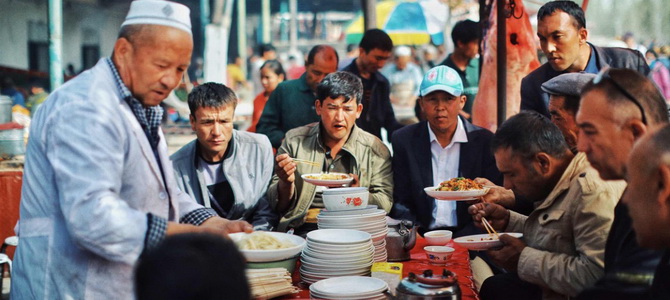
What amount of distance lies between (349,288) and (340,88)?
217 cm

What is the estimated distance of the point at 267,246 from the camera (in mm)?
2889

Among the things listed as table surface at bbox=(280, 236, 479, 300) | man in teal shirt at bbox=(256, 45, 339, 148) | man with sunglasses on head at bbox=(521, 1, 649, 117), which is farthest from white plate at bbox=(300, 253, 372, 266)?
man in teal shirt at bbox=(256, 45, 339, 148)

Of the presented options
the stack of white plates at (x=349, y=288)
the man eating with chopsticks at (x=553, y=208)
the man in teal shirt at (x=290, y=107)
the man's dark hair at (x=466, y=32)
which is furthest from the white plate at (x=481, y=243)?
the man's dark hair at (x=466, y=32)

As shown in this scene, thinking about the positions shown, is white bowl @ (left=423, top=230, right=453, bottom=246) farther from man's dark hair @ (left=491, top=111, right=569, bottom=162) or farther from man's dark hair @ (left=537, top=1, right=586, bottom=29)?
man's dark hair @ (left=537, top=1, right=586, bottom=29)

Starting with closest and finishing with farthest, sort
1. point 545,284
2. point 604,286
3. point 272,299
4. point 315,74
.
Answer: point 604,286 < point 272,299 < point 545,284 < point 315,74

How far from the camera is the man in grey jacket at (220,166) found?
4426 mm

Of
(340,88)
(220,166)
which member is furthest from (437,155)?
(220,166)

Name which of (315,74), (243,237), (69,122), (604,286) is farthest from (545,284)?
(315,74)

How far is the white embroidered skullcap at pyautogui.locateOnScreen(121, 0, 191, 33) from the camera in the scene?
2336 mm

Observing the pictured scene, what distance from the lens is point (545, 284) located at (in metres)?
3.15

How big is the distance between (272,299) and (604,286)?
1314mm

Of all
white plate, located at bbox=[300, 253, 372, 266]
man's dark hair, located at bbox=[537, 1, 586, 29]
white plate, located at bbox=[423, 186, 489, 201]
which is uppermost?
man's dark hair, located at bbox=[537, 1, 586, 29]

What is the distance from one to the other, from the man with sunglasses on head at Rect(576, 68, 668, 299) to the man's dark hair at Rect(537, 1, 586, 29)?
2.25 metres

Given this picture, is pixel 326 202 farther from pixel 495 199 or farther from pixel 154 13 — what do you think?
pixel 154 13
